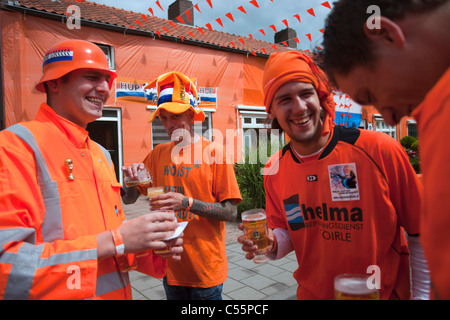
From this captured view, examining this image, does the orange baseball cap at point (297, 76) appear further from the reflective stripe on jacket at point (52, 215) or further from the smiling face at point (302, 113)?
the reflective stripe on jacket at point (52, 215)

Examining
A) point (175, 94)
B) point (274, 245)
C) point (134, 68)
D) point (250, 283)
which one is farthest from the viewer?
point (134, 68)

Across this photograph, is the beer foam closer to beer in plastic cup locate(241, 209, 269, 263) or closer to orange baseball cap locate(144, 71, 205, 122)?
beer in plastic cup locate(241, 209, 269, 263)

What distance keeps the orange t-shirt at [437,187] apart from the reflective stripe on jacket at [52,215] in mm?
1275

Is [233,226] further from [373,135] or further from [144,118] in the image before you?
[144,118]

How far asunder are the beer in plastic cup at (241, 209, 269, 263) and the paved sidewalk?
220cm

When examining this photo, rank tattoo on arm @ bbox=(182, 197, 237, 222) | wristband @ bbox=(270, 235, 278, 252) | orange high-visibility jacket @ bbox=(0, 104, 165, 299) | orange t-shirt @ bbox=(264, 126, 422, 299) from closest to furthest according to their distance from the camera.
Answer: orange high-visibility jacket @ bbox=(0, 104, 165, 299) < orange t-shirt @ bbox=(264, 126, 422, 299) < wristband @ bbox=(270, 235, 278, 252) < tattoo on arm @ bbox=(182, 197, 237, 222)

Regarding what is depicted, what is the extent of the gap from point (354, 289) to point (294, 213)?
87cm

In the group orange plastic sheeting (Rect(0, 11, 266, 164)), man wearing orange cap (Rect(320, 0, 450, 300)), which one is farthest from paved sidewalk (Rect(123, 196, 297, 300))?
orange plastic sheeting (Rect(0, 11, 266, 164))

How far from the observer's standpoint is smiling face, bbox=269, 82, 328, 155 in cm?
185

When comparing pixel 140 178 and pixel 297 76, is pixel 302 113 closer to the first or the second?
pixel 297 76

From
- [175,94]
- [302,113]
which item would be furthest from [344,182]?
[175,94]

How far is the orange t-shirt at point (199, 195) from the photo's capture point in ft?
8.29

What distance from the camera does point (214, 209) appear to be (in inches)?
101

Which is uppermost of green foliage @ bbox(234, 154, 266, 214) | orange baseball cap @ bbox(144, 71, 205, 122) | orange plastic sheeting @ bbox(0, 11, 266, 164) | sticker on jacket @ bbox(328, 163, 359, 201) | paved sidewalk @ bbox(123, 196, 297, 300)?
orange plastic sheeting @ bbox(0, 11, 266, 164)
